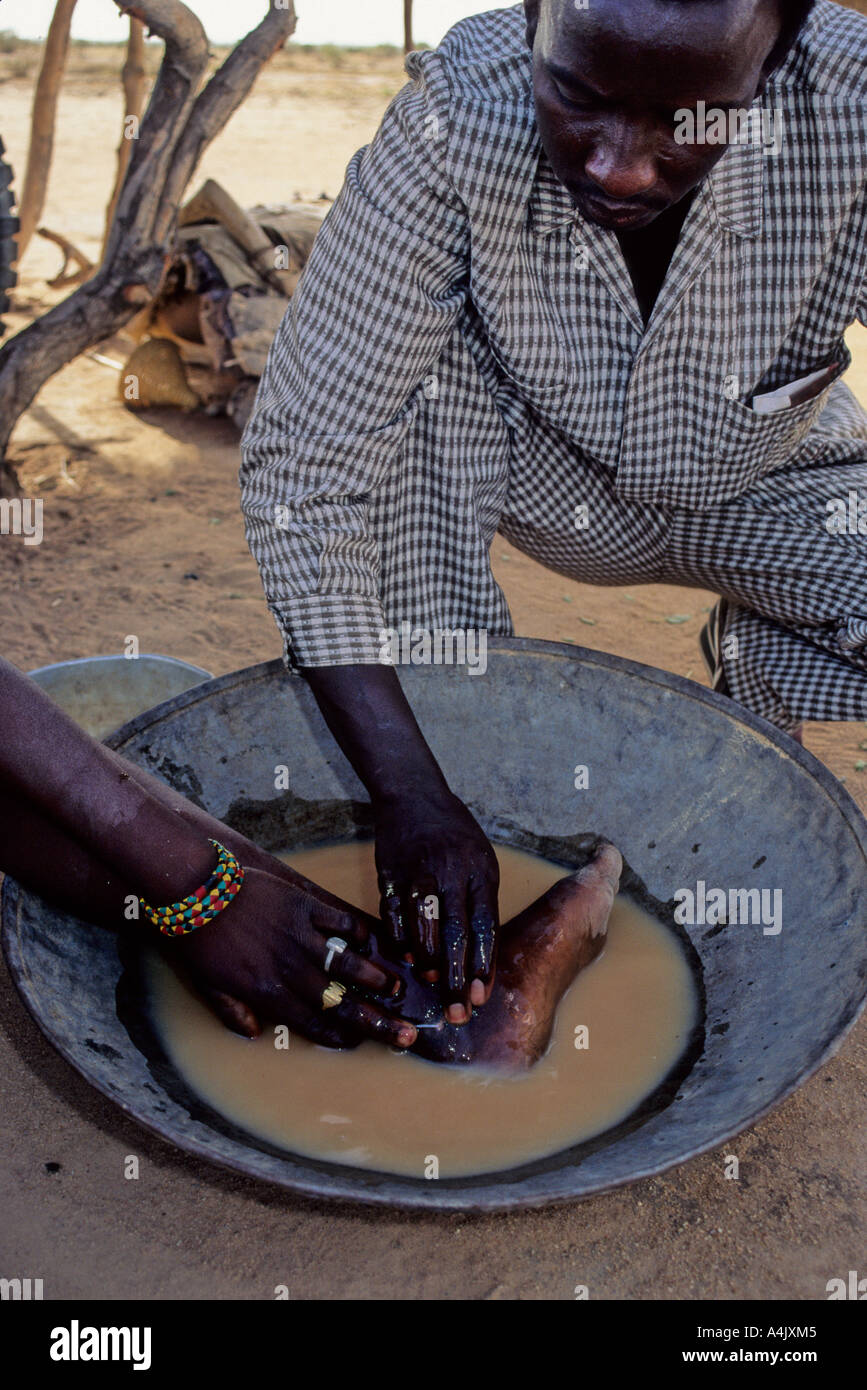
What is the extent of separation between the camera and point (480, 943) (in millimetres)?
Result: 1457

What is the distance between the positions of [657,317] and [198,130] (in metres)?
2.48

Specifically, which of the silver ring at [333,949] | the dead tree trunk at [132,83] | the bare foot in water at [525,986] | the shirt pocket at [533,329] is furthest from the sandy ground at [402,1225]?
the dead tree trunk at [132,83]

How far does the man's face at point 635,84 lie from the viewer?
3.84ft

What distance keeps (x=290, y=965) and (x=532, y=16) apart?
3.88 ft

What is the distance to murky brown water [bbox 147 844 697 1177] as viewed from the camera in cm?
142

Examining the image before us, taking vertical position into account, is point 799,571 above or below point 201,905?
above

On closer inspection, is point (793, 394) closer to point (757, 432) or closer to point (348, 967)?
point (757, 432)

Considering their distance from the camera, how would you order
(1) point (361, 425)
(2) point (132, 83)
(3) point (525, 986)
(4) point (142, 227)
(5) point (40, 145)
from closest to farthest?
(3) point (525, 986)
(1) point (361, 425)
(4) point (142, 227)
(2) point (132, 83)
(5) point (40, 145)

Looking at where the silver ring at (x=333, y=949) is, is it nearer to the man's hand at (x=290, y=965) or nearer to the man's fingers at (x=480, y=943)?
the man's hand at (x=290, y=965)

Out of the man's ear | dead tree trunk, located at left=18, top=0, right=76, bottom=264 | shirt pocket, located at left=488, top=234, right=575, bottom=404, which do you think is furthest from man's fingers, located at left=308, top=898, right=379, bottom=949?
dead tree trunk, located at left=18, top=0, right=76, bottom=264

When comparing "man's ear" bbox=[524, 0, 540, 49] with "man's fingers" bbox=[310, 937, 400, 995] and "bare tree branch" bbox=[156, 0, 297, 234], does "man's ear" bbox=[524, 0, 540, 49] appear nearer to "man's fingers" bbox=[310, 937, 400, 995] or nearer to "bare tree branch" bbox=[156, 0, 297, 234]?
"man's fingers" bbox=[310, 937, 400, 995]

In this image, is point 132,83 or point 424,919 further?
point 132,83

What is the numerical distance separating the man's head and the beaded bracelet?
89 centimetres

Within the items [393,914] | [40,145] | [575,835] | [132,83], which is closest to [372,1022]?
[393,914]
